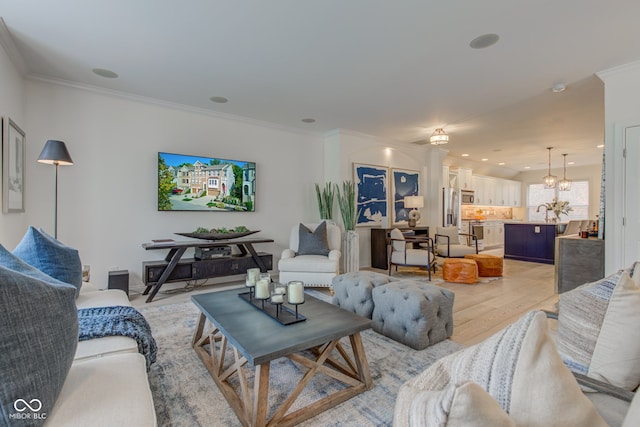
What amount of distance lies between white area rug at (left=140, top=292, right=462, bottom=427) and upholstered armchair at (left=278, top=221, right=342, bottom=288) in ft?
4.38

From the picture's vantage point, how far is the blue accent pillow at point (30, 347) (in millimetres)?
799

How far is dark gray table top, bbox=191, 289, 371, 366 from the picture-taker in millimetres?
1500

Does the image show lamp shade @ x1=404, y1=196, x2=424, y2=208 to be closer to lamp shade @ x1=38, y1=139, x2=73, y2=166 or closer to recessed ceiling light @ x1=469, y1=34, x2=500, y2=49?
recessed ceiling light @ x1=469, y1=34, x2=500, y2=49

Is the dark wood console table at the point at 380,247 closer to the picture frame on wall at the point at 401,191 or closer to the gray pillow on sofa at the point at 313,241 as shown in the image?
the picture frame on wall at the point at 401,191

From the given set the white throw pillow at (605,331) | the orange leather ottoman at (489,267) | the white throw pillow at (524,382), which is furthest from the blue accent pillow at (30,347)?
the orange leather ottoman at (489,267)

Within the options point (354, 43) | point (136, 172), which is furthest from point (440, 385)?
point (136, 172)

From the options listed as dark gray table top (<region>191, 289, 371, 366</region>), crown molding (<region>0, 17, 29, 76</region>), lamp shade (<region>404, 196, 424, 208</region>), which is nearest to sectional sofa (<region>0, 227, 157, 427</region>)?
dark gray table top (<region>191, 289, 371, 366</region>)

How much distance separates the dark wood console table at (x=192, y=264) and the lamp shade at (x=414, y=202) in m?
3.08

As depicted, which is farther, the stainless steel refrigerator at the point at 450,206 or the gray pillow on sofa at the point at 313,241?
the stainless steel refrigerator at the point at 450,206

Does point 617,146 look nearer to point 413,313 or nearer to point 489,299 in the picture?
point 489,299

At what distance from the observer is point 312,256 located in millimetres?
4227

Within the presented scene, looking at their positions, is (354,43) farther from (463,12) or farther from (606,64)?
(606,64)

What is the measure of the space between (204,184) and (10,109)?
2054 mm

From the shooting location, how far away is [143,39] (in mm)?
2637
